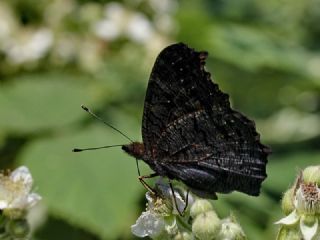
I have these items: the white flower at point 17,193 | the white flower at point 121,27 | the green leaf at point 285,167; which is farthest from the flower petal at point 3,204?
the white flower at point 121,27

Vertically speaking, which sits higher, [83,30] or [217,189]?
[83,30]

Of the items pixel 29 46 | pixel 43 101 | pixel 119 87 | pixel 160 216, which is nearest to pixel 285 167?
pixel 119 87

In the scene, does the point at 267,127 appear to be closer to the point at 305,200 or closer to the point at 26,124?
the point at 26,124

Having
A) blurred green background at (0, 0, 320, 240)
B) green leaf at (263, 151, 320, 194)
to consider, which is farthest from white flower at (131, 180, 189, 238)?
green leaf at (263, 151, 320, 194)

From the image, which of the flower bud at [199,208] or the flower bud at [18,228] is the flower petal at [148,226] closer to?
the flower bud at [199,208]

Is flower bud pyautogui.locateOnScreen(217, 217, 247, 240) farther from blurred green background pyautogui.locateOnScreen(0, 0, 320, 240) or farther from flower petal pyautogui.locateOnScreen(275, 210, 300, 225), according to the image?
blurred green background pyautogui.locateOnScreen(0, 0, 320, 240)

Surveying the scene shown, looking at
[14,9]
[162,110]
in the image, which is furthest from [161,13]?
[162,110]
